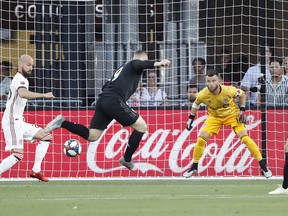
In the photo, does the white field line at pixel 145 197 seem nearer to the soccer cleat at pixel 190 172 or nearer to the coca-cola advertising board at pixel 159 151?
the soccer cleat at pixel 190 172

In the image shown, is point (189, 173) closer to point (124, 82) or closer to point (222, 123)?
point (222, 123)

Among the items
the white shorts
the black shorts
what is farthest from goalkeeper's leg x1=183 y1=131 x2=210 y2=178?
the white shorts

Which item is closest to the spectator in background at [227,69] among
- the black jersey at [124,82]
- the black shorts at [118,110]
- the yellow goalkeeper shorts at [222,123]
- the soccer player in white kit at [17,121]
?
the yellow goalkeeper shorts at [222,123]

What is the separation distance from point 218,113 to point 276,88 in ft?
6.39

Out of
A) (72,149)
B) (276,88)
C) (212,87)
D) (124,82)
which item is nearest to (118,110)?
(124,82)

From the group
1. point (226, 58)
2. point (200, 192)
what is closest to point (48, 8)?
point (226, 58)

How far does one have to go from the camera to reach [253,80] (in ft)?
65.6

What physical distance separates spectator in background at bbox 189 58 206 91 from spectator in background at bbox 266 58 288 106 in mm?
1179

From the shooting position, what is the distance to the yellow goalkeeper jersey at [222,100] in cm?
1819

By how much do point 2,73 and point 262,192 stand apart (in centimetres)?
693

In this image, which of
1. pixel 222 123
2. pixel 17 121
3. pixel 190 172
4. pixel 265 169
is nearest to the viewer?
pixel 17 121

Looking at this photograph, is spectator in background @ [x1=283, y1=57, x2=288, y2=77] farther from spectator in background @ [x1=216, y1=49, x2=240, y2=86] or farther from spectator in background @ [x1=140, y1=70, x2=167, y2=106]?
spectator in background @ [x1=140, y1=70, x2=167, y2=106]

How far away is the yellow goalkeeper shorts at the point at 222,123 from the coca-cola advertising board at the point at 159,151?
120 cm

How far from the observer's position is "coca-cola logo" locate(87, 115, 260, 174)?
19562mm
